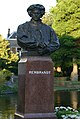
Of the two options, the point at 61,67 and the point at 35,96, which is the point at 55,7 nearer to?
the point at 61,67

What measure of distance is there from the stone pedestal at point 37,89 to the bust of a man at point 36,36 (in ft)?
1.08

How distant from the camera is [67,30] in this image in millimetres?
43844

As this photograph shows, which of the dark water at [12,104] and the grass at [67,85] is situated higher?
the dark water at [12,104]

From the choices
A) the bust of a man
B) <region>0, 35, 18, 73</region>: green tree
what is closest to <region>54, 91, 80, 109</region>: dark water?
the bust of a man

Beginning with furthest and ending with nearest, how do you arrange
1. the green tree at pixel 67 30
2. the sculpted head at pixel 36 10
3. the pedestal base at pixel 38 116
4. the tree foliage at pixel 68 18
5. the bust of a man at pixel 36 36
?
1. the tree foliage at pixel 68 18
2. the green tree at pixel 67 30
3. the sculpted head at pixel 36 10
4. the bust of a man at pixel 36 36
5. the pedestal base at pixel 38 116

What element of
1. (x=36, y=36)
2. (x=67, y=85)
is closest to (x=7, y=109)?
(x=36, y=36)

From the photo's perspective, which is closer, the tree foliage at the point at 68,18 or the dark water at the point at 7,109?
the dark water at the point at 7,109

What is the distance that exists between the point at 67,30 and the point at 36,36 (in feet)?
108

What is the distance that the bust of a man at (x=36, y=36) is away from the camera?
36.0 ft

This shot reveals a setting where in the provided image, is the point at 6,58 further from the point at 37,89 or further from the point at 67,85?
the point at 37,89

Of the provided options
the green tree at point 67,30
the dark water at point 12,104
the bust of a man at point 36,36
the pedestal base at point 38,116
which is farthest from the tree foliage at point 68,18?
the pedestal base at point 38,116

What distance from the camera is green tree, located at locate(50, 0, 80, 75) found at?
138ft

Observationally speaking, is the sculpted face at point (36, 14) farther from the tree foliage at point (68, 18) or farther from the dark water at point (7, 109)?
the tree foliage at point (68, 18)

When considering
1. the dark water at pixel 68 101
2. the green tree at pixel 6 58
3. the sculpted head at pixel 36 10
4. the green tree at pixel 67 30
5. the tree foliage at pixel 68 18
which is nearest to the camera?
the sculpted head at pixel 36 10
